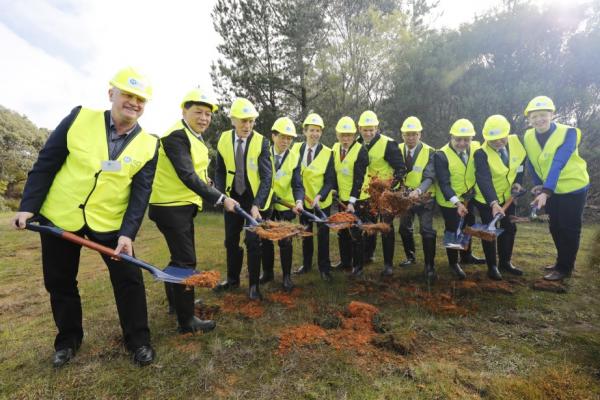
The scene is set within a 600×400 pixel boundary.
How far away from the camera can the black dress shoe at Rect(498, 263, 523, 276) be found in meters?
5.36

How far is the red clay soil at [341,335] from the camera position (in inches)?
131

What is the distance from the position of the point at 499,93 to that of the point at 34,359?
39.4 ft

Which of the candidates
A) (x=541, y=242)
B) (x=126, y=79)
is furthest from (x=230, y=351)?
(x=541, y=242)

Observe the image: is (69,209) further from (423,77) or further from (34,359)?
(423,77)

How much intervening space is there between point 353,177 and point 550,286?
3.00 meters

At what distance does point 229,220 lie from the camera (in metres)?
4.68

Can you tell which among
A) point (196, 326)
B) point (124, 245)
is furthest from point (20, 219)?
point (196, 326)

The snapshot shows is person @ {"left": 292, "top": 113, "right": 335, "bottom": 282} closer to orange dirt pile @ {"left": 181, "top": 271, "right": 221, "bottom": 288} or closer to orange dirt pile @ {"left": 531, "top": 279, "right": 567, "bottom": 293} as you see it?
orange dirt pile @ {"left": 181, "top": 271, "right": 221, "bottom": 288}

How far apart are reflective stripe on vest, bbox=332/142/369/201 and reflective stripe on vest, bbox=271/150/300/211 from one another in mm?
676

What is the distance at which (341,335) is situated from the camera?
3.52 metres

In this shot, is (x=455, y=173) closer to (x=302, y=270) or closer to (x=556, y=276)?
(x=556, y=276)

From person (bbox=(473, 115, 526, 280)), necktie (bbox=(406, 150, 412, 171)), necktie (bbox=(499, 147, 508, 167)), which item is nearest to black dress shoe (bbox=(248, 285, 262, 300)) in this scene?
necktie (bbox=(406, 150, 412, 171))

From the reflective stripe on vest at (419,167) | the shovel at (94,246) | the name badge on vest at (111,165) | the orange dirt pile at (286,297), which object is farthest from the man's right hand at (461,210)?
the name badge on vest at (111,165)

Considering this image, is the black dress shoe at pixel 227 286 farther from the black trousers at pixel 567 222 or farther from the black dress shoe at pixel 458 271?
the black trousers at pixel 567 222
